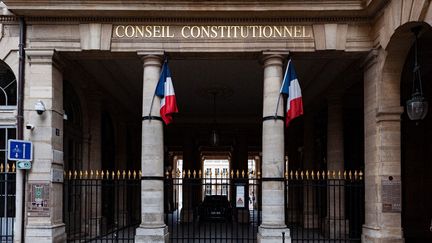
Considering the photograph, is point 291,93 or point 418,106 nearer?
point 418,106

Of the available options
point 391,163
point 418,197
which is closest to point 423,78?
point 418,197

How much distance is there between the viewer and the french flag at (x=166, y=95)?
41.2 feet

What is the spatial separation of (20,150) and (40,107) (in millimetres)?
1145

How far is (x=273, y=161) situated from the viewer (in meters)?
12.5

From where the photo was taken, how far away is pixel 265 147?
12.6 m

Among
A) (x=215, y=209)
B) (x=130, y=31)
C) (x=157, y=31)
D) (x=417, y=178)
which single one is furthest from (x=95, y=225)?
(x=417, y=178)

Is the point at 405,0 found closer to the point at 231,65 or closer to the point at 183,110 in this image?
the point at 231,65

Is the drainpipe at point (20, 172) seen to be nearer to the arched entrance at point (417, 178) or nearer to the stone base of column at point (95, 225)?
the stone base of column at point (95, 225)

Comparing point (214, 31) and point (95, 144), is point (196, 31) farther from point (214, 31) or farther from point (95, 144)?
point (95, 144)

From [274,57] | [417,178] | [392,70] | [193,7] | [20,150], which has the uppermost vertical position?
[193,7]

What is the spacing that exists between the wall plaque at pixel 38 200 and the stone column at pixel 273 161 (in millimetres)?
5217

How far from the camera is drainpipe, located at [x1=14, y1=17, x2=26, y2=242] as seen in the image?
40.2ft

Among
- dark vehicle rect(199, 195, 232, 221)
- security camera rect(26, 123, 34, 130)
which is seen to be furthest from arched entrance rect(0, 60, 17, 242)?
dark vehicle rect(199, 195, 232, 221)

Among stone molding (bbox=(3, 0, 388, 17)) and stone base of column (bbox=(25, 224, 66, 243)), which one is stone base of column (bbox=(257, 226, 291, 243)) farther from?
stone molding (bbox=(3, 0, 388, 17))
